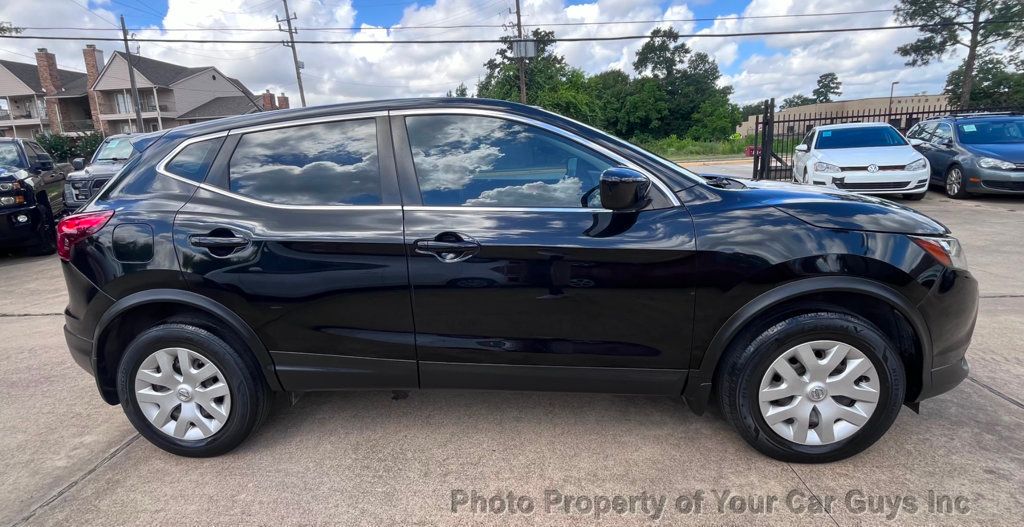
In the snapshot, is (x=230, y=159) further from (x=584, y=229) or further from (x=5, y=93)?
(x=5, y=93)

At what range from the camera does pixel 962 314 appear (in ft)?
8.39

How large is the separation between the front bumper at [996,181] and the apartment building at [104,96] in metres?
44.2

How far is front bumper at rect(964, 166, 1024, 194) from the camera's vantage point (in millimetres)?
9617

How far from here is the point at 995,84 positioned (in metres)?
30.1

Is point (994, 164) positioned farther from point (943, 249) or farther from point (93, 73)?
point (93, 73)

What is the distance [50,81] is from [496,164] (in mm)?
59166

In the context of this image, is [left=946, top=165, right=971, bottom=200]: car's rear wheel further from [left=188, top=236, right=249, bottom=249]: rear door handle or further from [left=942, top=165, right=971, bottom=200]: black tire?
[left=188, top=236, right=249, bottom=249]: rear door handle

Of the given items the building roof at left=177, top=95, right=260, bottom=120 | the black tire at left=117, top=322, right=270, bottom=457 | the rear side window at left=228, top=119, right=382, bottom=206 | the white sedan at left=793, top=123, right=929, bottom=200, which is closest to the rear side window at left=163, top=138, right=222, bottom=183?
the rear side window at left=228, top=119, right=382, bottom=206

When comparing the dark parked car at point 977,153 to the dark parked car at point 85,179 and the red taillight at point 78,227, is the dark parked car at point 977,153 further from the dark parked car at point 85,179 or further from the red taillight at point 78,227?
the dark parked car at point 85,179

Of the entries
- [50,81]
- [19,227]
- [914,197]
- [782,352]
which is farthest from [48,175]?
[50,81]

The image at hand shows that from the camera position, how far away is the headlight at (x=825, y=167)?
956 centimetres

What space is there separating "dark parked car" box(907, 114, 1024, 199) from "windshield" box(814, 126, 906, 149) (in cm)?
118

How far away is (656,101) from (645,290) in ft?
175

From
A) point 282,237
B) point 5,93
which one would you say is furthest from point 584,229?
point 5,93
